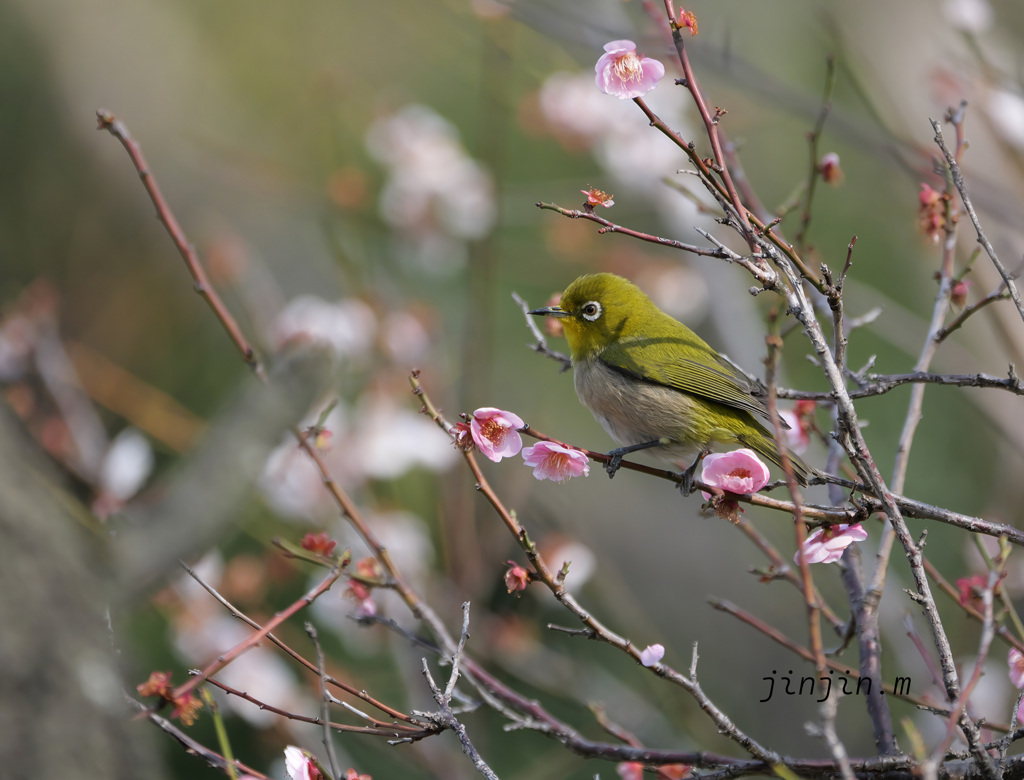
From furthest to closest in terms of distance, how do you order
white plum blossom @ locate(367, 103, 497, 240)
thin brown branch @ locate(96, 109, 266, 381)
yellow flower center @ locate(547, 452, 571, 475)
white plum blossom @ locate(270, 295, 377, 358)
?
white plum blossom @ locate(367, 103, 497, 240), white plum blossom @ locate(270, 295, 377, 358), thin brown branch @ locate(96, 109, 266, 381), yellow flower center @ locate(547, 452, 571, 475)

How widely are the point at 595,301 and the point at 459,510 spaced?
4.24 ft

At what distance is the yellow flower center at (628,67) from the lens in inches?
80.7

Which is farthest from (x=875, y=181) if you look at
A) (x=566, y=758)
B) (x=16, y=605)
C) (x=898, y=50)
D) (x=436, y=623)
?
(x=16, y=605)

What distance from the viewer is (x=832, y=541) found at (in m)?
2.00

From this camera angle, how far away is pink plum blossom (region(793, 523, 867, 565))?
1993 millimetres

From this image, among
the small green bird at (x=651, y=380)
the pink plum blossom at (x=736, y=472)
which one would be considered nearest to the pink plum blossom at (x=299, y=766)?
the pink plum blossom at (x=736, y=472)

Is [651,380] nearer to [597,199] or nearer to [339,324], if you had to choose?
[597,199]

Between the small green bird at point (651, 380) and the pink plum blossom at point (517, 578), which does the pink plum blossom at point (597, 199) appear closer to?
the pink plum blossom at point (517, 578)

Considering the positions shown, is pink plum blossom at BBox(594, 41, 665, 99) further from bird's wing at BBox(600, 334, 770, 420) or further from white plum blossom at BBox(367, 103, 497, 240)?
white plum blossom at BBox(367, 103, 497, 240)

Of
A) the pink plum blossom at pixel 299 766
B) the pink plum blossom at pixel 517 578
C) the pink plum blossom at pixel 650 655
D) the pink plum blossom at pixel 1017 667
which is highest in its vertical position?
the pink plum blossom at pixel 1017 667

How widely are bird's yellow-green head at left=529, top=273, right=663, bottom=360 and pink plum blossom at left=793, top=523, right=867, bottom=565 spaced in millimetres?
1592

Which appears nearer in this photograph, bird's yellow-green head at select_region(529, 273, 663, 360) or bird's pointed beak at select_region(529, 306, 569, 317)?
bird's pointed beak at select_region(529, 306, 569, 317)

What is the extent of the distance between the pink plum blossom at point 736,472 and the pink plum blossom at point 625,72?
35.5 inches

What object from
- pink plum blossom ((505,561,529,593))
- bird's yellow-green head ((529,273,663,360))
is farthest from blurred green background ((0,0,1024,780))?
pink plum blossom ((505,561,529,593))
